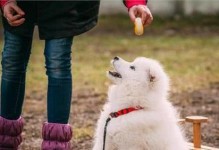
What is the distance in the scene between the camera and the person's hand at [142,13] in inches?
127

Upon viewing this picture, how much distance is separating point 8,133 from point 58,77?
0.59 m

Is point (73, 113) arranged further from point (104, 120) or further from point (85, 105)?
point (104, 120)

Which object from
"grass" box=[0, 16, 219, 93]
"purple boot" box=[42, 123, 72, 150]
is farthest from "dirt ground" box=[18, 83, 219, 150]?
"purple boot" box=[42, 123, 72, 150]

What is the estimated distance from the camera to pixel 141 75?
3.41m

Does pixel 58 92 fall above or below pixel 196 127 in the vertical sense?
above

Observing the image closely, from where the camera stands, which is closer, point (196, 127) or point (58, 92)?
point (58, 92)

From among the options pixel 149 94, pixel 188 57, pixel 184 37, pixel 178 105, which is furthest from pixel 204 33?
pixel 149 94

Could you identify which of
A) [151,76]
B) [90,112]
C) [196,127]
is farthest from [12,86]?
[90,112]

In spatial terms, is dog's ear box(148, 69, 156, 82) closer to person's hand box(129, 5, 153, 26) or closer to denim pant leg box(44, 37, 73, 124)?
person's hand box(129, 5, 153, 26)

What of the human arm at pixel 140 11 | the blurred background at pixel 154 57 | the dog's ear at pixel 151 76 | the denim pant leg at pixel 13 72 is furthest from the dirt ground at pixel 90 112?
the human arm at pixel 140 11

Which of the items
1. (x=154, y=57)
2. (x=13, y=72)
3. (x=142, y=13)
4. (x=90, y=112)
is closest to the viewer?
(x=142, y=13)

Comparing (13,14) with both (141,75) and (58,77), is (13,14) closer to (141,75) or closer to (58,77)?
(58,77)

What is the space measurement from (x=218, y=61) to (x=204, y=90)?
2.41m

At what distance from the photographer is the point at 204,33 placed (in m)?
13.2
